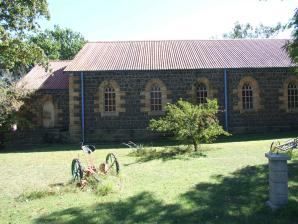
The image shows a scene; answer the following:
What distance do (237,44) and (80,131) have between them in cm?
1267

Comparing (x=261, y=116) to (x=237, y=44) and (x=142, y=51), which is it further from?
(x=142, y=51)

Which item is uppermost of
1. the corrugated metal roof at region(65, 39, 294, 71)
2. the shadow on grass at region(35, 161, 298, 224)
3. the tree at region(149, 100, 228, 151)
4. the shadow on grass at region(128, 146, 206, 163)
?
the corrugated metal roof at region(65, 39, 294, 71)

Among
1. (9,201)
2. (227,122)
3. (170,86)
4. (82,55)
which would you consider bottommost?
(9,201)

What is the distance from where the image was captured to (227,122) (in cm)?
2345

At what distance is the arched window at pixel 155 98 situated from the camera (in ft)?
76.6

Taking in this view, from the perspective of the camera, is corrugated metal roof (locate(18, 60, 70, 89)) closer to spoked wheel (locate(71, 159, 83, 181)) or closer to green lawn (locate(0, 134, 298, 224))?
green lawn (locate(0, 134, 298, 224))

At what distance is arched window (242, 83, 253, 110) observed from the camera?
23.9 metres

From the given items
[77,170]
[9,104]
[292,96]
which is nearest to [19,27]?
[77,170]

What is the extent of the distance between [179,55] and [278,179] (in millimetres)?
17929

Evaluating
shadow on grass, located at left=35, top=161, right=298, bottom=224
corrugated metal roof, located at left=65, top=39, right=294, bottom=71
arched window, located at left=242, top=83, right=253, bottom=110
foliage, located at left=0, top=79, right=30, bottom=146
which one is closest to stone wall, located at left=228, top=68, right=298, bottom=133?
arched window, located at left=242, top=83, right=253, bottom=110

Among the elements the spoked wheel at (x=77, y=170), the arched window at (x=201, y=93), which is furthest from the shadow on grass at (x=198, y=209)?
the arched window at (x=201, y=93)

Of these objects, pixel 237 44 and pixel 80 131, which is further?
pixel 237 44

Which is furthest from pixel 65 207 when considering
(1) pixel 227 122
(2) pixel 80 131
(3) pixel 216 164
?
(1) pixel 227 122

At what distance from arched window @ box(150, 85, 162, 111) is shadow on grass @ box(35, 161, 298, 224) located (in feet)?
44.3
